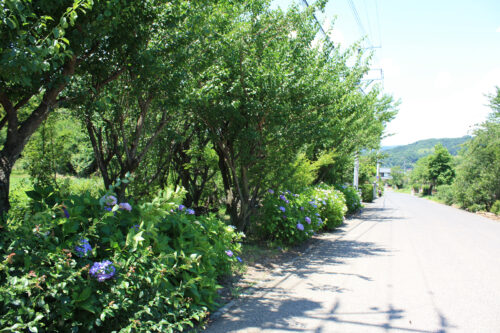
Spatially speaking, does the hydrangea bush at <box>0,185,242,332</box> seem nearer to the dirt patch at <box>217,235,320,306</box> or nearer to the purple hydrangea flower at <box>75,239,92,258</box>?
the purple hydrangea flower at <box>75,239,92,258</box>

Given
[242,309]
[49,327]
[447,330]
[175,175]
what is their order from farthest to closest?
1. [175,175]
2. [242,309]
3. [447,330]
4. [49,327]

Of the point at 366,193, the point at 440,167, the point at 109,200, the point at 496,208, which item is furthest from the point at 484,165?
the point at 440,167

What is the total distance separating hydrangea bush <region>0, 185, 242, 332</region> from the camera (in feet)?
8.31

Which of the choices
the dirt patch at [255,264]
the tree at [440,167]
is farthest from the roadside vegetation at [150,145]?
the tree at [440,167]

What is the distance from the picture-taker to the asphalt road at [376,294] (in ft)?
12.7

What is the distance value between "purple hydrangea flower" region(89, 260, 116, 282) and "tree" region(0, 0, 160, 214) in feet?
3.99

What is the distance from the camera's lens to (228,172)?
26.9 ft

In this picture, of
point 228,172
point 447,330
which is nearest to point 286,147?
point 228,172

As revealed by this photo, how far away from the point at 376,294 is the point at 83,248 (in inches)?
153

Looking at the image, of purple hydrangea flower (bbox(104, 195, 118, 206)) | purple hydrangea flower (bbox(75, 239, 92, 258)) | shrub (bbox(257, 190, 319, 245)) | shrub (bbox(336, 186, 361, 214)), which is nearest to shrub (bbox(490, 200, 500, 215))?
shrub (bbox(336, 186, 361, 214))

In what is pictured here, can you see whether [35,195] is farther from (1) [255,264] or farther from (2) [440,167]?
(2) [440,167]

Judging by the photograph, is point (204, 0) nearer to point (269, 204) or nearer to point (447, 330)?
point (269, 204)

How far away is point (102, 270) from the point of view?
9.03ft

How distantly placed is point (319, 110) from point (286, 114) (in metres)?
1.06
